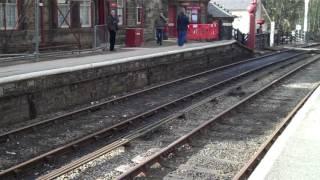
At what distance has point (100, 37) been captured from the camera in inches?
905

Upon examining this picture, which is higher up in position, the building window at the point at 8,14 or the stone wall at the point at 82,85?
the building window at the point at 8,14

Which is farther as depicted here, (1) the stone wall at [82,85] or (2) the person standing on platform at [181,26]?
(2) the person standing on platform at [181,26]

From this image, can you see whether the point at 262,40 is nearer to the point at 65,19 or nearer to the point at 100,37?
the point at 100,37

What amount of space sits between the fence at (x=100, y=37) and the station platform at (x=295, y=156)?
1324 centimetres

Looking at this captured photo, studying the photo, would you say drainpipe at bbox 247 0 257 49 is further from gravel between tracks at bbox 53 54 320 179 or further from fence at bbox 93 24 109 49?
gravel between tracks at bbox 53 54 320 179

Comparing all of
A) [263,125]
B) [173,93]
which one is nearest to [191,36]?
[173,93]

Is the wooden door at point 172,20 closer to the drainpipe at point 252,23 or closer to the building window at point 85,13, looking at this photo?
the drainpipe at point 252,23

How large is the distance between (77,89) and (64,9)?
10049mm

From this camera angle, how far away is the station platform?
6.64m

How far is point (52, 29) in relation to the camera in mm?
22828

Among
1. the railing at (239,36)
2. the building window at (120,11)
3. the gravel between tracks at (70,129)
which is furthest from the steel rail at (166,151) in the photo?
the railing at (239,36)

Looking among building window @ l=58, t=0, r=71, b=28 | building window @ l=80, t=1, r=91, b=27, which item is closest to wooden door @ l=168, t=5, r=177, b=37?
building window @ l=80, t=1, r=91, b=27

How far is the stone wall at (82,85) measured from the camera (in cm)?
1206

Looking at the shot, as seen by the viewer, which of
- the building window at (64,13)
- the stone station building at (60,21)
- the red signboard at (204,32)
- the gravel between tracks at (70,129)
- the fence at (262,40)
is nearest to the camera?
the gravel between tracks at (70,129)
